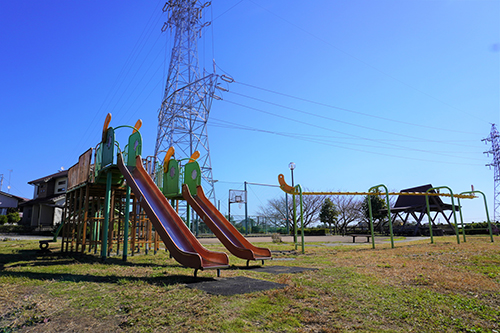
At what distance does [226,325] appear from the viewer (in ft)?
11.6

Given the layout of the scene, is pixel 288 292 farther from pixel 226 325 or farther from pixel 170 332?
pixel 170 332

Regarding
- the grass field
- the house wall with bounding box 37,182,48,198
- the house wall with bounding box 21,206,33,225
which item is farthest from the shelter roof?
the house wall with bounding box 21,206,33,225

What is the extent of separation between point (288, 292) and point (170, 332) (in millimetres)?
2057

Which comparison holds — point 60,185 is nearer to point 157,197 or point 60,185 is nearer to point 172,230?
point 157,197

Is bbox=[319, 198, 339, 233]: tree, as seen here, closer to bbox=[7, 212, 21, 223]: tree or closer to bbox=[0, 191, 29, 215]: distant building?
bbox=[7, 212, 21, 223]: tree

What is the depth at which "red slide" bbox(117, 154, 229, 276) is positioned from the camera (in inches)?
265

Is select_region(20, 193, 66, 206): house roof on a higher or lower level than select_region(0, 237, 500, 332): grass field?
higher

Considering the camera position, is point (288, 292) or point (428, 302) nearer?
point (428, 302)

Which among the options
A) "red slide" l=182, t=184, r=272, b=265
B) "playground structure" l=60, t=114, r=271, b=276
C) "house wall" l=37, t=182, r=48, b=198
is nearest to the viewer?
"playground structure" l=60, t=114, r=271, b=276

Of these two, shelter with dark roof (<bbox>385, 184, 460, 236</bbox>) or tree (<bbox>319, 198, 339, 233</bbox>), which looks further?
tree (<bbox>319, 198, 339, 233</bbox>)

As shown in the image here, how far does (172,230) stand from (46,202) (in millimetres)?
30989

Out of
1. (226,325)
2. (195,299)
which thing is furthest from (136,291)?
(226,325)

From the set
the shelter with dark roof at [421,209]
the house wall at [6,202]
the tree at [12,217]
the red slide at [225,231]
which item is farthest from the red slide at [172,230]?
the house wall at [6,202]

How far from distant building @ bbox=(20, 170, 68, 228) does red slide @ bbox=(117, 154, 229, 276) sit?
1084 inches
